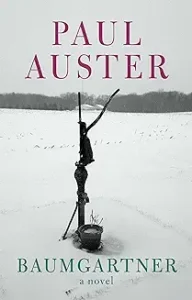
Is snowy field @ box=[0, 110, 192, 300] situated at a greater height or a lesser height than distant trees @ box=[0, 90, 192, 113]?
lesser

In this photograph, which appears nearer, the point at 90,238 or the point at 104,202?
the point at 90,238

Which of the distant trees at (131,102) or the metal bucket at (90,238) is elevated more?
the distant trees at (131,102)

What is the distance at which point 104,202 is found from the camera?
6.95 m

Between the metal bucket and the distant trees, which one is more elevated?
the distant trees

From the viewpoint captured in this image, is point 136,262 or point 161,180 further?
point 161,180

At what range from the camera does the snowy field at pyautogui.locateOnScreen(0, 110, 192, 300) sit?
13.8 feet

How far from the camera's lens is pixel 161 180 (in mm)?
8172

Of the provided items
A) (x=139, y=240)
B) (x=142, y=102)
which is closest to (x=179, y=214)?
(x=139, y=240)

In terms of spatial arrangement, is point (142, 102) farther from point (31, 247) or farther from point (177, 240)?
point (31, 247)

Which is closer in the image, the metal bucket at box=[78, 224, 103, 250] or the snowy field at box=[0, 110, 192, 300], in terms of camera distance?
the snowy field at box=[0, 110, 192, 300]

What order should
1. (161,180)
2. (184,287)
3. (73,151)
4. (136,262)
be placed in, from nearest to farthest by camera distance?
(184,287)
(136,262)
(161,180)
(73,151)

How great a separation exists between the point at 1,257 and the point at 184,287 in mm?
2721

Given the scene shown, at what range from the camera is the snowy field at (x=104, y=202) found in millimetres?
4219

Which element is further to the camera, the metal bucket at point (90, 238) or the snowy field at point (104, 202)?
the metal bucket at point (90, 238)
